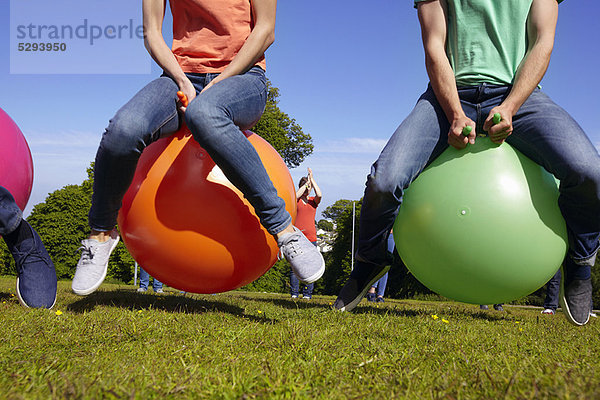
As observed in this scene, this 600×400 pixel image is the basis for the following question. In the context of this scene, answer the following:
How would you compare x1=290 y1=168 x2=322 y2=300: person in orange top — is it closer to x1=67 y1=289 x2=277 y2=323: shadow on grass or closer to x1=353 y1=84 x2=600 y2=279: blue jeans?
x1=67 y1=289 x2=277 y2=323: shadow on grass

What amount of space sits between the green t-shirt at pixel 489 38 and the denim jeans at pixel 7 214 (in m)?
3.37

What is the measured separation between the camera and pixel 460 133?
3283mm

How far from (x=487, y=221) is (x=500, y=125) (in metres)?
0.65

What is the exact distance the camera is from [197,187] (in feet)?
10.7

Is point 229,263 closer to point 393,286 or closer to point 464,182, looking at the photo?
point 464,182

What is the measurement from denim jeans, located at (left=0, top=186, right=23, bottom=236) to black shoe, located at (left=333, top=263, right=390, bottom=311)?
2.48 meters

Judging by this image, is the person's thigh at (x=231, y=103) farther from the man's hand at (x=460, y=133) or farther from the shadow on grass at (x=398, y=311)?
the shadow on grass at (x=398, y=311)

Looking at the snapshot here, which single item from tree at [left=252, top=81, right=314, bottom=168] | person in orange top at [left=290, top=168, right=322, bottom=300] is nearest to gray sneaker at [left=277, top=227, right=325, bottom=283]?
person in orange top at [left=290, top=168, right=322, bottom=300]

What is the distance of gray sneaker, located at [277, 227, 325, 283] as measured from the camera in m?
2.78

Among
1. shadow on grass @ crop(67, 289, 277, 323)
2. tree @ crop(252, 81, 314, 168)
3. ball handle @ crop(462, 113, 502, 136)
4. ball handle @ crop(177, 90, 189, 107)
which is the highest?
ball handle @ crop(462, 113, 502, 136)

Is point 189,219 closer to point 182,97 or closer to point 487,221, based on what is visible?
point 182,97

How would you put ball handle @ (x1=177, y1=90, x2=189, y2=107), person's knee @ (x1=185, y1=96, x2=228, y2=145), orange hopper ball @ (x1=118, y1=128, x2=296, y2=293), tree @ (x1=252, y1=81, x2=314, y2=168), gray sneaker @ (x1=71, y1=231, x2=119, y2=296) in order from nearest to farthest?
person's knee @ (x1=185, y1=96, x2=228, y2=145), gray sneaker @ (x1=71, y1=231, x2=119, y2=296), ball handle @ (x1=177, y1=90, x2=189, y2=107), orange hopper ball @ (x1=118, y1=128, x2=296, y2=293), tree @ (x1=252, y1=81, x2=314, y2=168)

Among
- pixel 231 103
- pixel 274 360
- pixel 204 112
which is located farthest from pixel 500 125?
pixel 274 360

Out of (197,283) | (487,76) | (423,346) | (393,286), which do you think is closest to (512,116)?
(487,76)
